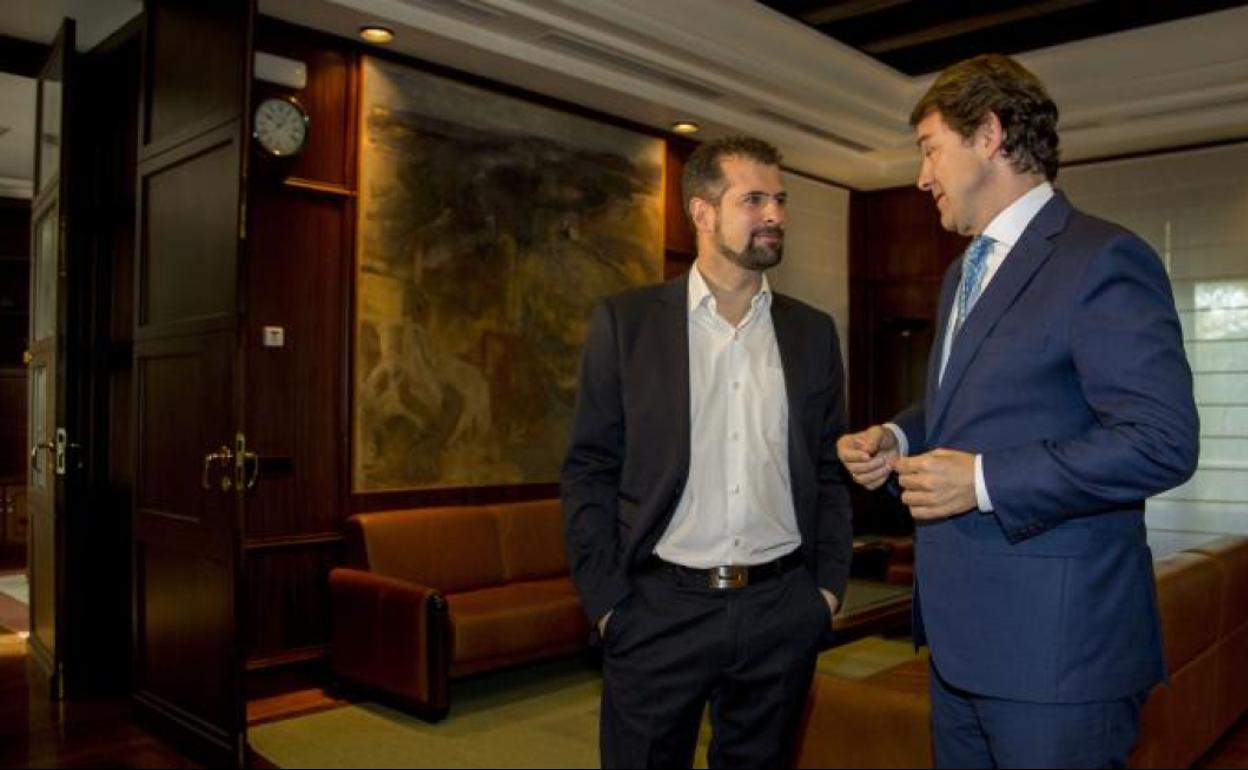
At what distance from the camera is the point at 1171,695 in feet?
10.0

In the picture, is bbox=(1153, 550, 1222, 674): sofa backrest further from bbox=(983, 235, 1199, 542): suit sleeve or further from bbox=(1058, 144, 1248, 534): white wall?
bbox=(1058, 144, 1248, 534): white wall

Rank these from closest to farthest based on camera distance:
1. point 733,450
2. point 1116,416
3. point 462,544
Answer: point 1116,416 → point 733,450 → point 462,544

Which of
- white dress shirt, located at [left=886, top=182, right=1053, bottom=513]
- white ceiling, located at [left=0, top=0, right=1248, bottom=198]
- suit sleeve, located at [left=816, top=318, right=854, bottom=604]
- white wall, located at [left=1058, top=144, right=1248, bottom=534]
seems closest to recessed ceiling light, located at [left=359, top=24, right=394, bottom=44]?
white ceiling, located at [left=0, top=0, right=1248, bottom=198]

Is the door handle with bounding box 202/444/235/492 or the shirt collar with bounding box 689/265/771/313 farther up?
the shirt collar with bounding box 689/265/771/313

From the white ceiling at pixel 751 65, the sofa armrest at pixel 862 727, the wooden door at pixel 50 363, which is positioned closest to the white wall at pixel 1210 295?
the white ceiling at pixel 751 65

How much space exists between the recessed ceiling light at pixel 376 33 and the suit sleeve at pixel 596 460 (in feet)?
9.26

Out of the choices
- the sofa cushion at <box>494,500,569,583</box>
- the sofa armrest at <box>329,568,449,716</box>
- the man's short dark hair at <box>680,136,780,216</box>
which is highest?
the man's short dark hair at <box>680,136,780,216</box>

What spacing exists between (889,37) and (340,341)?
3.42 meters

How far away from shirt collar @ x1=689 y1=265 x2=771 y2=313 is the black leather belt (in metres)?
0.55

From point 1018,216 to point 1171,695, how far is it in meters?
2.15

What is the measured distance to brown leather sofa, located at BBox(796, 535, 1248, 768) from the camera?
2.57m

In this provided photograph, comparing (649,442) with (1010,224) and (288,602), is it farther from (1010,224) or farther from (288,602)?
(288,602)

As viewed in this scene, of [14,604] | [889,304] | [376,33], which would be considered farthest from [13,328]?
A: [889,304]

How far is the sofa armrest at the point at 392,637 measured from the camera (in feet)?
13.0
